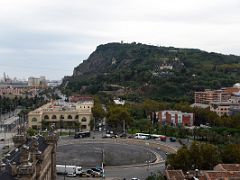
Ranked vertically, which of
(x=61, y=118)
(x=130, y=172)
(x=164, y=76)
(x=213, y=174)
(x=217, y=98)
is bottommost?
(x=130, y=172)

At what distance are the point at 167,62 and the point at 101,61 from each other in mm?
61326

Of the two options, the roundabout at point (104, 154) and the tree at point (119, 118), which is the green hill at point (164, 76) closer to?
the tree at point (119, 118)

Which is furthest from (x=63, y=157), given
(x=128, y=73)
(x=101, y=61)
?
(x=101, y=61)

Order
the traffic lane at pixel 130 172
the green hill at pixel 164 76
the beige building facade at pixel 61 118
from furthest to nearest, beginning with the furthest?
the green hill at pixel 164 76
the beige building facade at pixel 61 118
the traffic lane at pixel 130 172

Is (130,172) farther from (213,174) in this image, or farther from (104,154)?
(213,174)

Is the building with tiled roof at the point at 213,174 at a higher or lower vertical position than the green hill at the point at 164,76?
lower

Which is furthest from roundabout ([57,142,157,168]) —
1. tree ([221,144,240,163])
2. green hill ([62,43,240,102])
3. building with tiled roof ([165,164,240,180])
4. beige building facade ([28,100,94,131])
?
green hill ([62,43,240,102])

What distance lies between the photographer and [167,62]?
356 feet

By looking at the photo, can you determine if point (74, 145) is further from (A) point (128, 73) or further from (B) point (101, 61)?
(B) point (101, 61)

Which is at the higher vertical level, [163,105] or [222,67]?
[222,67]

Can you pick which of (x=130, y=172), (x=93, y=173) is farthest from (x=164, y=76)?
(x=93, y=173)

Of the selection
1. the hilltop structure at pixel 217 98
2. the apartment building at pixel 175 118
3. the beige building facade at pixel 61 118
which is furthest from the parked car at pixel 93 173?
the hilltop structure at pixel 217 98

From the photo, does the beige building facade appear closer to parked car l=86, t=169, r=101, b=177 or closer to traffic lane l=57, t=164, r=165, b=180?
→ traffic lane l=57, t=164, r=165, b=180

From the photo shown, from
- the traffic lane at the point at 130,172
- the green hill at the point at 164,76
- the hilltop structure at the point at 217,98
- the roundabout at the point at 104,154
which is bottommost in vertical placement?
the traffic lane at the point at 130,172
